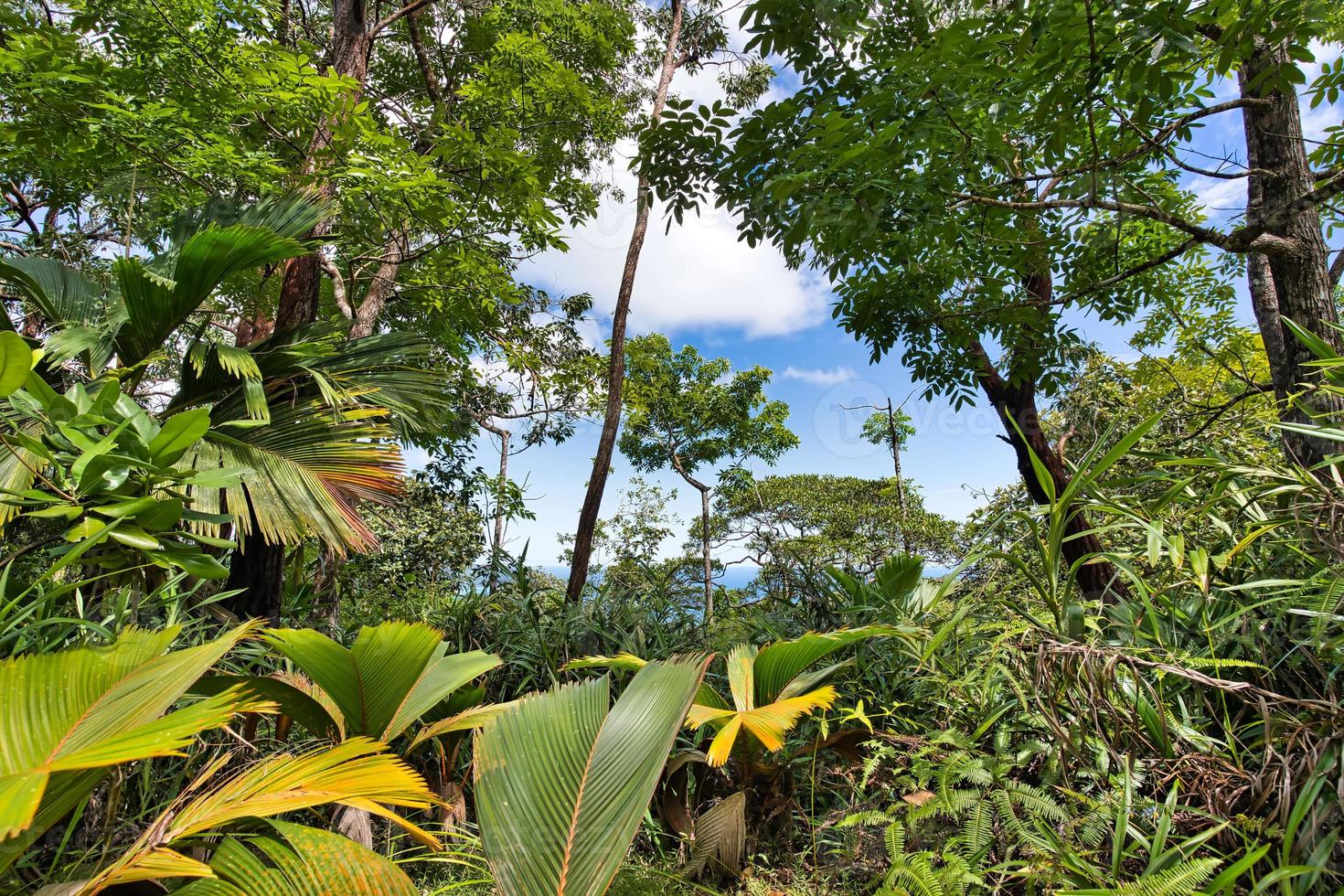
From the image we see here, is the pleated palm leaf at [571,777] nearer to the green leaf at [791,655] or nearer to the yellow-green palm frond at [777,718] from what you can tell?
the yellow-green palm frond at [777,718]

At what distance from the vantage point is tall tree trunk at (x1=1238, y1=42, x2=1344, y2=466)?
230 cm

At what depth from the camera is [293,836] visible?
3.26ft

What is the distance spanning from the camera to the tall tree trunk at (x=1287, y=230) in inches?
90.4

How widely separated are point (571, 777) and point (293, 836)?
0.49 meters

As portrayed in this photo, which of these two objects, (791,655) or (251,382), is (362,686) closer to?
(791,655)

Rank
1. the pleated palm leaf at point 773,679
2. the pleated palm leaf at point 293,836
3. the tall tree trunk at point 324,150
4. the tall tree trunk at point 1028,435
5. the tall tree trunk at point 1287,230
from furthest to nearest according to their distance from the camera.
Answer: the tall tree trunk at point 324,150 → the tall tree trunk at point 1028,435 → the tall tree trunk at point 1287,230 → the pleated palm leaf at point 773,679 → the pleated palm leaf at point 293,836

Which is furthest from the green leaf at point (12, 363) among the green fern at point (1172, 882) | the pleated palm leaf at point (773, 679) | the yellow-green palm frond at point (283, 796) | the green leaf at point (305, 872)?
the green fern at point (1172, 882)

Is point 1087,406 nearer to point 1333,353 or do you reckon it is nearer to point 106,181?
point 1333,353

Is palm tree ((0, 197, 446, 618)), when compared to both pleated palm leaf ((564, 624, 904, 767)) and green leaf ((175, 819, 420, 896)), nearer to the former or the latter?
green leaf ((175, 819, 420, 896))

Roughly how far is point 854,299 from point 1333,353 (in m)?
2.95

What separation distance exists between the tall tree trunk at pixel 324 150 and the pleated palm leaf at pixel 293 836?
132 inches

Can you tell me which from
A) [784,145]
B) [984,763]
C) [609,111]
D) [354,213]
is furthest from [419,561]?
[984,763]

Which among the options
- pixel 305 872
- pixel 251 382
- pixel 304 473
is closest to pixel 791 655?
pixel 305 872

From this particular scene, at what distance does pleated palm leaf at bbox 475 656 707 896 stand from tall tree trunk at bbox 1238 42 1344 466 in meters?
2.55
